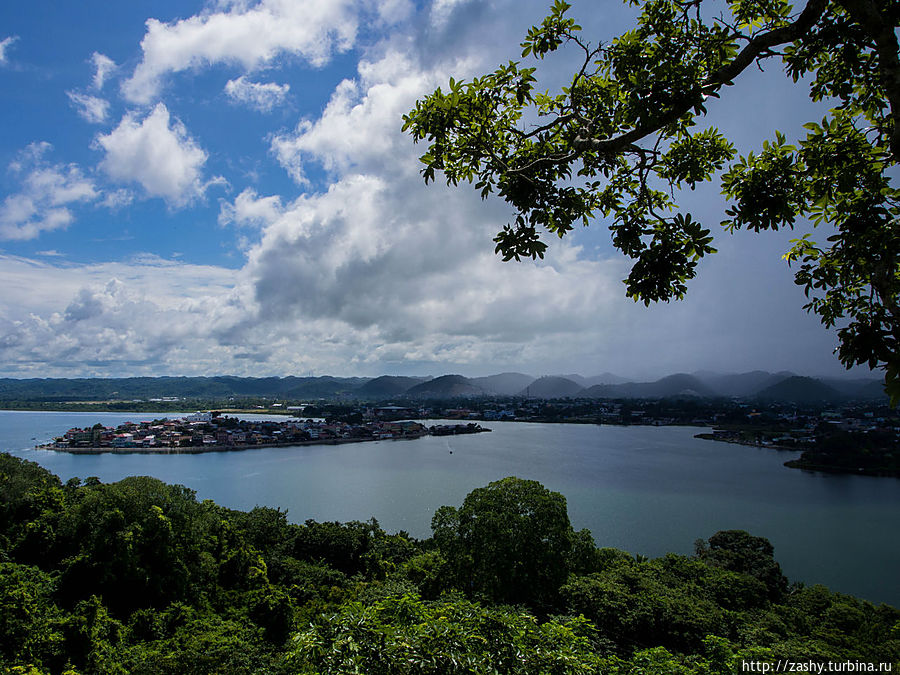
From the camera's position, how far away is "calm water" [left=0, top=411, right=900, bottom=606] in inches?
573

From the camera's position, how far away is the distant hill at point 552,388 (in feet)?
472

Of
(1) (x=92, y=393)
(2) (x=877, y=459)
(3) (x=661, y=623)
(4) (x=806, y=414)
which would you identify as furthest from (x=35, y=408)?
(4) (x=806, y=414)

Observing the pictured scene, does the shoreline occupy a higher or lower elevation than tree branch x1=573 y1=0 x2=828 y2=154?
lower

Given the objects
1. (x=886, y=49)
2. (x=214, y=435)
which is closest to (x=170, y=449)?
(x=214, y=435)

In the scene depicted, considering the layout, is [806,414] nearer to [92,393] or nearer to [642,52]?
[642,52]

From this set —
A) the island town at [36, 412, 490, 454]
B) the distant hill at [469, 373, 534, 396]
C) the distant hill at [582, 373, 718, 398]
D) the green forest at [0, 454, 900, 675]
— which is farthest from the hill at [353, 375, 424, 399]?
the green forest at [0, 454, 900, 675]

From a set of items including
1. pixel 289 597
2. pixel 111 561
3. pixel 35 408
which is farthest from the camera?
pixel 35 408

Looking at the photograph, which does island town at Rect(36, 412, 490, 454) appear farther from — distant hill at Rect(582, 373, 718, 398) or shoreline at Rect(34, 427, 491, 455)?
distant hill at Rect(582, 373, 718, 398)

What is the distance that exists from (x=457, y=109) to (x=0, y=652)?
7.55 meters

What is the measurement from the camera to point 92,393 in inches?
3974

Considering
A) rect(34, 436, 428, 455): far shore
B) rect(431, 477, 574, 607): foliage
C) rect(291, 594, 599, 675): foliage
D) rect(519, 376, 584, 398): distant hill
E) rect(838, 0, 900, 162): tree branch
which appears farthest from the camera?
rect(519, 376, 584, 398): distant hill

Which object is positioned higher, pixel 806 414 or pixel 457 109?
pixel 457 109

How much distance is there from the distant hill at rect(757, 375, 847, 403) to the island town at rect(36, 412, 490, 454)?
67365 millimetres

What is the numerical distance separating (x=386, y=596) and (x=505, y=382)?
17528 centimetres
